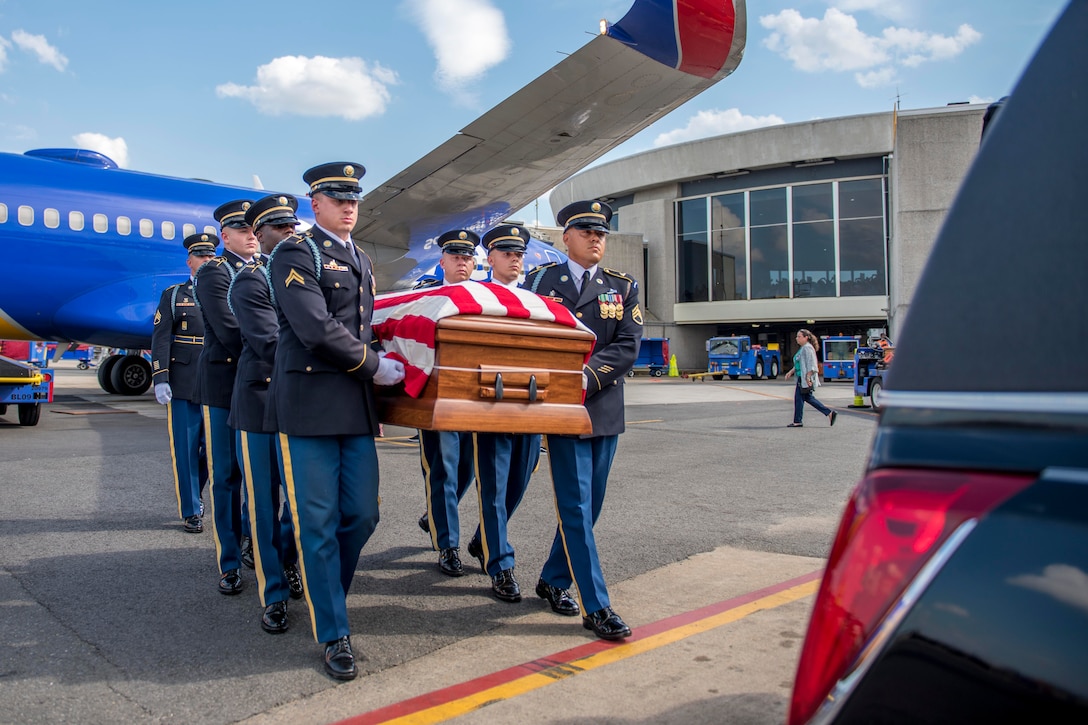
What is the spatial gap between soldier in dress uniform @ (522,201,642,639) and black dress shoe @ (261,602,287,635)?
4.11 feet

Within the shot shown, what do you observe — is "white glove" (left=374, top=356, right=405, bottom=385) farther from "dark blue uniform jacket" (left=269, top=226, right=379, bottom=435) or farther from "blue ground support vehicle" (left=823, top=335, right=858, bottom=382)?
"blue ground support vehicle" (left=823, top=335, right=858, bottom=382)

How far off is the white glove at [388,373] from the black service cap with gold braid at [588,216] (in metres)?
1.26

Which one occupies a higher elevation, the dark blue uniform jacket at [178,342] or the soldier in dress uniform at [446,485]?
the dark blue uniform jacket at [178,342]

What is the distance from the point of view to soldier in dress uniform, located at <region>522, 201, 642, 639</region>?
3723mm

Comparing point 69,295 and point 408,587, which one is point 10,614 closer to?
point 408,587

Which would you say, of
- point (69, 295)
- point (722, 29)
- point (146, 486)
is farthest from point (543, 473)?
point (69, 295)

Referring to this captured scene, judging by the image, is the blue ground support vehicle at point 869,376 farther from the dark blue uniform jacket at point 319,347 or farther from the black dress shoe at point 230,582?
the dark blue uniform jacket at point 319,347

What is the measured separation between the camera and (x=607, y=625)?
3.62 metres

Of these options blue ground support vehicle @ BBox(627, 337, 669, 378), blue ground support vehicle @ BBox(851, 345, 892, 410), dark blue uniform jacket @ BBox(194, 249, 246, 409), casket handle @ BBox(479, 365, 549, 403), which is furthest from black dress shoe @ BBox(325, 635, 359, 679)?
blue ground support vehicle @ BBox(627, 337, 669, 378)

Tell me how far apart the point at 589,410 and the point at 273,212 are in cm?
201

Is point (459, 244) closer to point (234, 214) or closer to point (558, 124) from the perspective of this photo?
point (234, 214)

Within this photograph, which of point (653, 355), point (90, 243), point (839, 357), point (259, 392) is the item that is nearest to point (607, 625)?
point (259, 392)

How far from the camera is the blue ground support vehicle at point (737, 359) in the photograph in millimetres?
36156

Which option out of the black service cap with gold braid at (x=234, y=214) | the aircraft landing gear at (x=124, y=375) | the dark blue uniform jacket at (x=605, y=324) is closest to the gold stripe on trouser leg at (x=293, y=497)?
the dark blue uniform jacket at (x=605, y=324)
